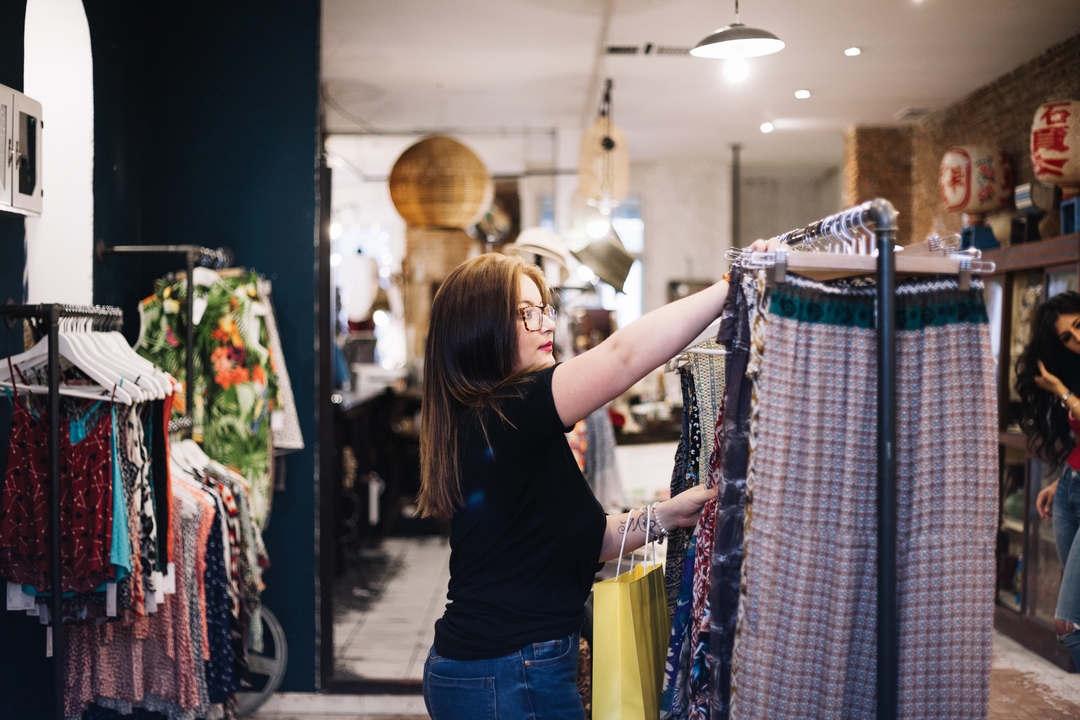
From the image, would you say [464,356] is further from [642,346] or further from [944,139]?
[944,139]

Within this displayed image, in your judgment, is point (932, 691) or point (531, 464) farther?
point (531, 464)

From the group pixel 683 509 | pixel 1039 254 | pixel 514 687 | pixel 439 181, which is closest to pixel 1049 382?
pixel 1039 254

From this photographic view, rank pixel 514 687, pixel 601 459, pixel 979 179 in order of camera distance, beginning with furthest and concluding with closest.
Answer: pixel 979 179
pixel 601 459
pixel 514 687

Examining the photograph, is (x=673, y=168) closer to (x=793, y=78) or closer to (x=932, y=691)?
(x=793, y=78)

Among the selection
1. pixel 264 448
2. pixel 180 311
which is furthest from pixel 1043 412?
pixel 180 311

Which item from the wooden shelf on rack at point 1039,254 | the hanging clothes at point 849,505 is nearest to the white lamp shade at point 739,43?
the wooden shelf on rack at point 1039,254

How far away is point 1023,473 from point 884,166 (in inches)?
132

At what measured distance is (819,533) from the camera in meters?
1.21

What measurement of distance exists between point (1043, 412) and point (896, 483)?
9.04 feet

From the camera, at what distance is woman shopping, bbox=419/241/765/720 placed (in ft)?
4.74

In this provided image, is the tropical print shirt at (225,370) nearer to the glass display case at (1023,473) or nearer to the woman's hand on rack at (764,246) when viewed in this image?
the woman's hand on rack at (764,246)

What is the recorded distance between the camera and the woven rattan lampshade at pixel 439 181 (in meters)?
4.81

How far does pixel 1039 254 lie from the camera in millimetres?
4062

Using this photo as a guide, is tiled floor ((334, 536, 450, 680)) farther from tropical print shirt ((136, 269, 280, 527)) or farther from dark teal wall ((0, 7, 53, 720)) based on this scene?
dark teal wall ((0, 7, 53, 720))
